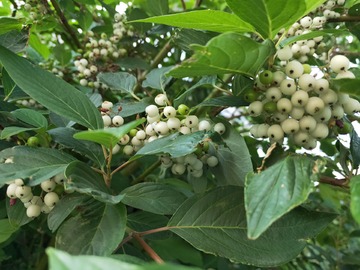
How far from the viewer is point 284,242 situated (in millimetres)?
498

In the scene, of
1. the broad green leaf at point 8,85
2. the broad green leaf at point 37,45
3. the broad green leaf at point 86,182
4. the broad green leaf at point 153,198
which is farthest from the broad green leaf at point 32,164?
the broad green leaf at point 37,45

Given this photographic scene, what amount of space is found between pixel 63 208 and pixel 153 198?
0.61ft

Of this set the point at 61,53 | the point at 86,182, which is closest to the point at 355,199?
the point at 86,182

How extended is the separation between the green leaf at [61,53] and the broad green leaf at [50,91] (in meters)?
0.78

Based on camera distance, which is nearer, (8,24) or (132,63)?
(8,24)

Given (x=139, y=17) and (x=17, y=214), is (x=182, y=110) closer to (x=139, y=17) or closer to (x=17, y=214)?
(x=17, y=214)

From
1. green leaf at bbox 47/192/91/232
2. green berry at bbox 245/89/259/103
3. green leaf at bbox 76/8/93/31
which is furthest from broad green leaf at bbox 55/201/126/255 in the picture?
green leaf at bbox 76/8/93/31

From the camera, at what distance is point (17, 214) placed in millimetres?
609

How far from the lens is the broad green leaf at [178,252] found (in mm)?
1015

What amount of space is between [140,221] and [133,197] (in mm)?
171

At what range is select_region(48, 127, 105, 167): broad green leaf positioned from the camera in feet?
1.89

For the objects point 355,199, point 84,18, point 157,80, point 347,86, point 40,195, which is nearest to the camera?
point 355,199

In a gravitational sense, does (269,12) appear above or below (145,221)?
above

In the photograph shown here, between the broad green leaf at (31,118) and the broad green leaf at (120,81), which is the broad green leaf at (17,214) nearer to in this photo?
the broad green leaf at (31,118)
